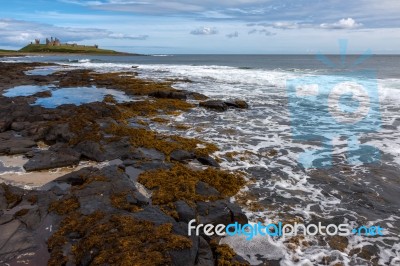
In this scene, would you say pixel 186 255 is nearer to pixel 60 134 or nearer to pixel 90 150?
pixel 90 150

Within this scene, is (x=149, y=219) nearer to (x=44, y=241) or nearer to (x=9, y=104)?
(x=44, y=241)

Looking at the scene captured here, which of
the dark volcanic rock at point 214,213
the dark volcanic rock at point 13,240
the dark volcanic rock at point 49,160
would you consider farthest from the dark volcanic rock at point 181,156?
the dark volcanic rock at point 13,240

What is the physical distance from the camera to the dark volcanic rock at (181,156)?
1140cm

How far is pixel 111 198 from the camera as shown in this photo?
25.1 feet

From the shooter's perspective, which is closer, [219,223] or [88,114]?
[219,223]

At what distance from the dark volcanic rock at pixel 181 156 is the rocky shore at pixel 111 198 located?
1.4 inches

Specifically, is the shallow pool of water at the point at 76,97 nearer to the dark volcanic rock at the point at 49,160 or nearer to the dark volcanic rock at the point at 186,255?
the dark volcanic rock at the point at 49,160

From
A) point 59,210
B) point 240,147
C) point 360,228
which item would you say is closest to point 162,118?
point 240,147

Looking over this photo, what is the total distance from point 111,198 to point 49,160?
3.85 meters

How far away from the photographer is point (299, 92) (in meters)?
30.5

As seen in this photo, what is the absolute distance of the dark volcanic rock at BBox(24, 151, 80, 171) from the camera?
9.99 meters

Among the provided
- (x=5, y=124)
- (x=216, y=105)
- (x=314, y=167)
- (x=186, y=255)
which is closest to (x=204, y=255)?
(x=186, y=255)

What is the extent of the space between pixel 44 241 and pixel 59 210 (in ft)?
3.65

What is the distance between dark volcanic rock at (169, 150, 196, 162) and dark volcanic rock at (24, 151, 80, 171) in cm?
319
